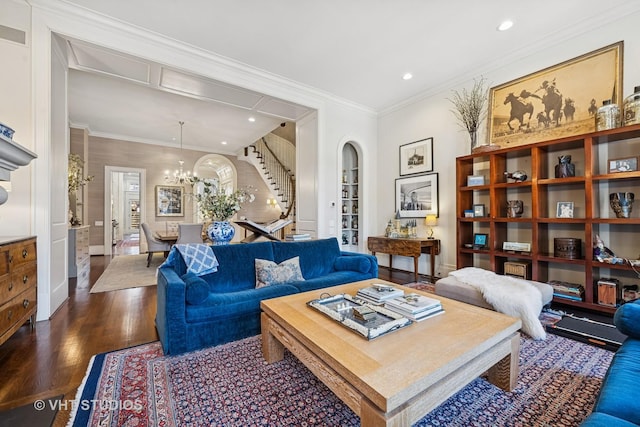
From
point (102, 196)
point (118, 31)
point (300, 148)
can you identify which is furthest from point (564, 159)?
point (102, 196)

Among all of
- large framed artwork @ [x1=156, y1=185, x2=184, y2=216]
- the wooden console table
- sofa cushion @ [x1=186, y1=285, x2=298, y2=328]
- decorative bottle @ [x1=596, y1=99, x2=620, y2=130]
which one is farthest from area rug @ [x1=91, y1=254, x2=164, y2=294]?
decorative bottle @ [x1=596, y1=99, x2=620, y2=130]

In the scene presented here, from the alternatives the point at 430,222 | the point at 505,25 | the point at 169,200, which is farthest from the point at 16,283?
the point at 169,200

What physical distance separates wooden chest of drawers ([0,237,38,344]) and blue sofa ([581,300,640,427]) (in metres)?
3.25

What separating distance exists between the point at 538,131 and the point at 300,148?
374cm

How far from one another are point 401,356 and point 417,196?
4.05 m

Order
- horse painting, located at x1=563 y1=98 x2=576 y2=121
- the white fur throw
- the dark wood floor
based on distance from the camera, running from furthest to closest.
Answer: horse painting, located at x1=563 y1=98 x2=576 y2=121 → the white fur throw → the dark wood floor

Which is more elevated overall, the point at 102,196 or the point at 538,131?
the point at 538,131

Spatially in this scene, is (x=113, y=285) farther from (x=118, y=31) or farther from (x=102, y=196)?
(x=102, y=196)

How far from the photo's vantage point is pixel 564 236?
10.8 ft

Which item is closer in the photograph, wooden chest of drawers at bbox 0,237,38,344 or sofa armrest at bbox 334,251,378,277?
wooden chest of drawers at bbox 0,237,38,344

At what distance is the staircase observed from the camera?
8.19 meters

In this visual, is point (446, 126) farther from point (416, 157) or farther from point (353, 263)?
point (353, 263)

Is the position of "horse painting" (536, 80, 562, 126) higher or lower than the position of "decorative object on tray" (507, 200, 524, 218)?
higher

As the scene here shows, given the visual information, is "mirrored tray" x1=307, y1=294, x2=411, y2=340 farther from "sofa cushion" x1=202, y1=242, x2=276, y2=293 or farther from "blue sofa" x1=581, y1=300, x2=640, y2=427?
"sofa cushion" x1=202, y1=242, x2=276, y2=293
